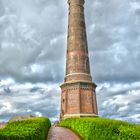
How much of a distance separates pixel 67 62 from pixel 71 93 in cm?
504

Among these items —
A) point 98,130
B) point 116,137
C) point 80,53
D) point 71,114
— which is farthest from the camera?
point 80,53

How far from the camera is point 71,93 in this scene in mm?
43969

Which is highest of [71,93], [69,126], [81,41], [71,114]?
[81,41]

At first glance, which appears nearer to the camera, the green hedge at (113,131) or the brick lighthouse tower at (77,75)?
the green hedge at (113,131)

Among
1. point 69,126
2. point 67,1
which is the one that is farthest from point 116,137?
point 67,1

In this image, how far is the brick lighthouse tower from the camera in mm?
43219

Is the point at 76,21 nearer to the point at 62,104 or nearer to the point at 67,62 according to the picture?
the point at 67,62

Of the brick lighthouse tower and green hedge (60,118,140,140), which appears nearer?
green hedge (60,118,140,140)

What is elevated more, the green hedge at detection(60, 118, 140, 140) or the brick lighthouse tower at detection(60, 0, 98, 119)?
the brick lighthouse tower at detection(60, 0, 98, 119)

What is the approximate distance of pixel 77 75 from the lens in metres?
44.7

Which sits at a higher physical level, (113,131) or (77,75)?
(77,75)

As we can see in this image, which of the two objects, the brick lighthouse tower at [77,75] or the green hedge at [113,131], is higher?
the brick lighthouse tower at [77,75]

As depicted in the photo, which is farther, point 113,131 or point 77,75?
point 77,75

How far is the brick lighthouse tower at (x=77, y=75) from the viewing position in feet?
142
